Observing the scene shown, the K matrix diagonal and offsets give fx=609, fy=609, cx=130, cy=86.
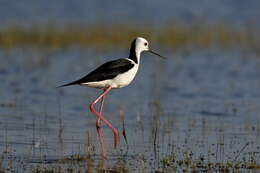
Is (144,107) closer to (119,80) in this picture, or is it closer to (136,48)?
(136,48)

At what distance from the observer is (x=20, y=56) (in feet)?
50.6

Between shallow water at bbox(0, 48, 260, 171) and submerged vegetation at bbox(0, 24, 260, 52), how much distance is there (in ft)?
2.46

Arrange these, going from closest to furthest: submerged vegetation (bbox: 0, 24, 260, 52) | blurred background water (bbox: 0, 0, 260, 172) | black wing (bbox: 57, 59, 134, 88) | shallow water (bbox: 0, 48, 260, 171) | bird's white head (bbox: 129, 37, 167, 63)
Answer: shallow water (bbox: 0, 48, 260, 171)
blurred background water (bbox: 0, 0, 260, 172)
black wing (bbox: 57, 59, 134, 88)
bird's white head (bbox: 129, 37, 167, 63)
submerged vegetation (bbox: 0, 24, 260, 52)

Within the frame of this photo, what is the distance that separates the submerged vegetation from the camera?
17141 millimetres

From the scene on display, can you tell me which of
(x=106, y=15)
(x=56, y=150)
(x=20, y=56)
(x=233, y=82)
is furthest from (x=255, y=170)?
(x=106, y=15)

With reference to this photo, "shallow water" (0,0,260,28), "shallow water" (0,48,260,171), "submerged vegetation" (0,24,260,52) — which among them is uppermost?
"shallow water" (0,0,260,28)

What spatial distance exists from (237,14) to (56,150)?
51.4 feet

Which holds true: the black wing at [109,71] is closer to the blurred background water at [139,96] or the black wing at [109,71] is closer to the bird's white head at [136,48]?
the bird's white head at [136,48]

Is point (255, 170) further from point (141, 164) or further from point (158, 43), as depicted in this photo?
point (158, 43)

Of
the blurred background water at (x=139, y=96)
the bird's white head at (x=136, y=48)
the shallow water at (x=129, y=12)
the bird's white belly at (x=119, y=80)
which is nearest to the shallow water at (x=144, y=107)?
the blurred background water at (x=139, y=96)

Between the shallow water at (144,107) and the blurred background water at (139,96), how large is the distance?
0.01 metres

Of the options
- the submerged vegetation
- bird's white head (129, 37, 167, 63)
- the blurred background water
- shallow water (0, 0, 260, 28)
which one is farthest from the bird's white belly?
shallow water (0, 0, 260, 28)

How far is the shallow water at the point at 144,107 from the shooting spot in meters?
7.54

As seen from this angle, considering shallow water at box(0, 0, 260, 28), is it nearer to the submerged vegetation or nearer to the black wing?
the submerged vegetation
